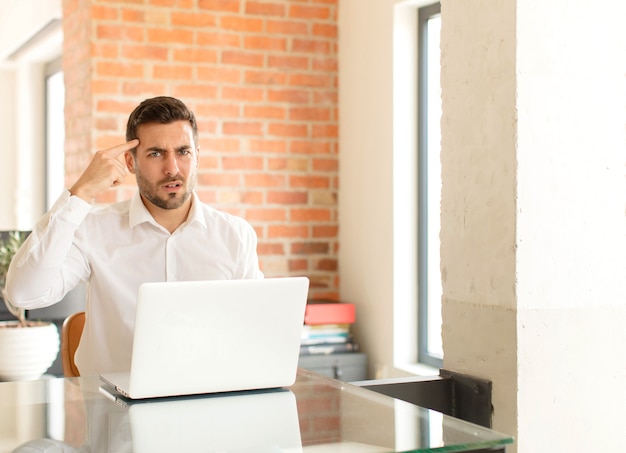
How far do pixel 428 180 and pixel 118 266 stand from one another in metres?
1.82

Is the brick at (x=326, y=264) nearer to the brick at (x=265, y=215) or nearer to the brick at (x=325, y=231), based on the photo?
the brick at (x=325, y=231)

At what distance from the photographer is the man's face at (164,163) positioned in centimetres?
272

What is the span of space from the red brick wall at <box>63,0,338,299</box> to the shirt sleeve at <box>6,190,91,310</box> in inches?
57.5

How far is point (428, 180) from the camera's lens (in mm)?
4117

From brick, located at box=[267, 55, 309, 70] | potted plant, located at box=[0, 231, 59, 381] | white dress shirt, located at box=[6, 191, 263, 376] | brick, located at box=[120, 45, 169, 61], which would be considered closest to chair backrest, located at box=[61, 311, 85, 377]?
white dress shirt, located at box=[6, 191, 263, 376]

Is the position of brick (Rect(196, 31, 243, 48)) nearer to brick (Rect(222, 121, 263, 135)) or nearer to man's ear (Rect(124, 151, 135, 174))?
brick (Rect(222, 121, 263, 135))

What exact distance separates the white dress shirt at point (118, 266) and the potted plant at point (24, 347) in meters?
1.29

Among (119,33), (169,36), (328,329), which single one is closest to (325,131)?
(169,36)

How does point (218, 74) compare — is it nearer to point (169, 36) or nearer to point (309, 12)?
point (169, 36)

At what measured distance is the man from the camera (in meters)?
2.68

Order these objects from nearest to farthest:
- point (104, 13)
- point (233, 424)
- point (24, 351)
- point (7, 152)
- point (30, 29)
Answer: point (233, 424), point (24, 351), point (104, 13), point (30, 29), point (7, 152)
